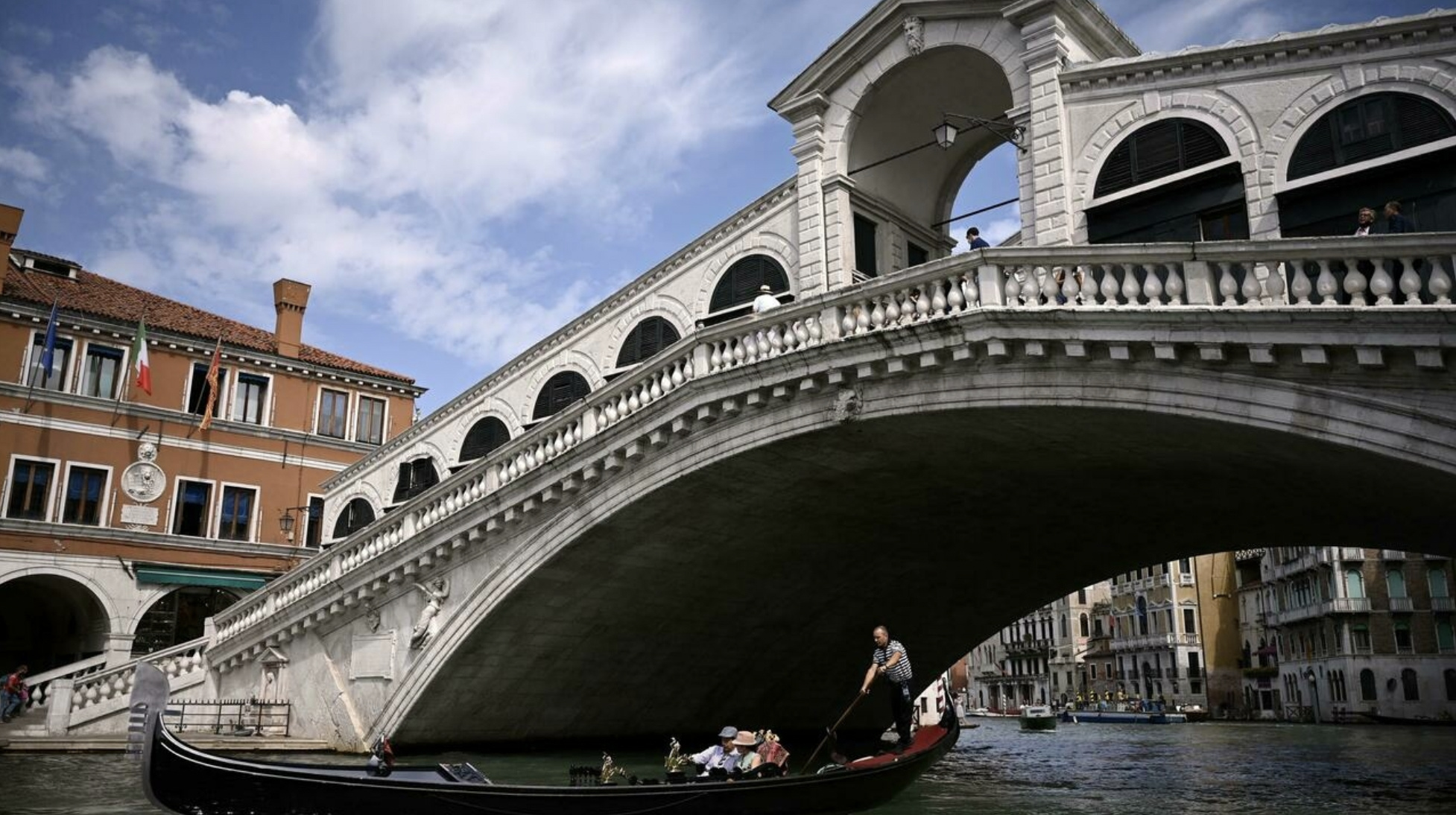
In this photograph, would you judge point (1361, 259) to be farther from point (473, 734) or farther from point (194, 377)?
point (194, 377)

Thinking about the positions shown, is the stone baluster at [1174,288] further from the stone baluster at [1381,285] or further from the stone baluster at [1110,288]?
the stone baluster at [1381,285]

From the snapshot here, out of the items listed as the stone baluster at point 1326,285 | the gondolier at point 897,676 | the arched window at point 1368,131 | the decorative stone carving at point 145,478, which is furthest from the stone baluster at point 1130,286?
the decorative stone carving at point 145,478

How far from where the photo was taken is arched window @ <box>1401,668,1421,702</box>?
46.4 meters

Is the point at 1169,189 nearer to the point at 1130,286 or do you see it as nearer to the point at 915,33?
the point at 1130,286

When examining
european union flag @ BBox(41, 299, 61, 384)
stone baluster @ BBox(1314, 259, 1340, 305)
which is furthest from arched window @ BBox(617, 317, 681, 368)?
european union flag @ BBox(41, 299, 61, 384)

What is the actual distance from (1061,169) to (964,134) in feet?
13.3

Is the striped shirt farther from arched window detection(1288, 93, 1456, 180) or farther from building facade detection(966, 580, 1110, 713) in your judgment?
building facade detection(966, 580, 1110, 713)

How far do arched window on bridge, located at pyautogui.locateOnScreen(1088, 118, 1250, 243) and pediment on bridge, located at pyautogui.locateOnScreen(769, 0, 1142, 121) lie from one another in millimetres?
2244

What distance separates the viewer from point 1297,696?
53.9 m

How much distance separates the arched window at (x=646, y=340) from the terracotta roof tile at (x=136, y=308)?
1259cm

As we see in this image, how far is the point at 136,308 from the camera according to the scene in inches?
1119

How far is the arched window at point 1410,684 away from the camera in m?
46.4

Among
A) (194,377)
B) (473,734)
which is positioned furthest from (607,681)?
(194,377)

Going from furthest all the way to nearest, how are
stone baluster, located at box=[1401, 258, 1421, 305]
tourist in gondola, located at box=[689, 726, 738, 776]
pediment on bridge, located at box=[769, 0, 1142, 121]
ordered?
pediment on bridge, located at box=[769, 0, 1142, 121] → tourist in gondola, located at box=[689, 726, 738, 776] → stone baluster, located at box=[1401, 258, 1421, 305]
